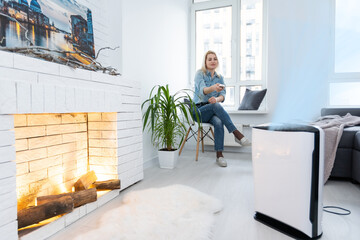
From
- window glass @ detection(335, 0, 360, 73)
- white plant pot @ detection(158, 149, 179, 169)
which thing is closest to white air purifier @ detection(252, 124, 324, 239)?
white plant pot @ detection(158, 149, 179, 169)

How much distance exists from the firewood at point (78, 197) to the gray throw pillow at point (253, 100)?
8.01ft

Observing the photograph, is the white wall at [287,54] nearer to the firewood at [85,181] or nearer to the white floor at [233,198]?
the white floor at [233,198]

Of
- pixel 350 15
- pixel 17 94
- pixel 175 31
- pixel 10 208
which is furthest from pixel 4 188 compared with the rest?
pixel 350 15

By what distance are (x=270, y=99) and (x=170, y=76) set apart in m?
1.36

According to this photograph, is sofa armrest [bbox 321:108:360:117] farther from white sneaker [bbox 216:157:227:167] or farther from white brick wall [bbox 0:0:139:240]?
white brick wall [bbox 0:0:139:240]

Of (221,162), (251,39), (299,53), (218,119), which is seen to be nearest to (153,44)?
(218,119)

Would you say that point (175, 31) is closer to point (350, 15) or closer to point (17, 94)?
point (350, 15)

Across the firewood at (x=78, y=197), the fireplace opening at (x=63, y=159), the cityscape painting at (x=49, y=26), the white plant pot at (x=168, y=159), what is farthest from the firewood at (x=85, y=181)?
the white plant pot at (x=168, y=159)

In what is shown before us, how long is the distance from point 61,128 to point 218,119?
166 centimetres

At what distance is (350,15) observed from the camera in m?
2.95

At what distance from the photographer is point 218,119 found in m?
2.60

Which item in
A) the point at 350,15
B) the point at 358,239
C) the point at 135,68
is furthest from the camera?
the point at 350,15

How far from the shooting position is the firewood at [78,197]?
1.17 metres

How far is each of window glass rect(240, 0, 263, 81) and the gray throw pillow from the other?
0.35 meters
